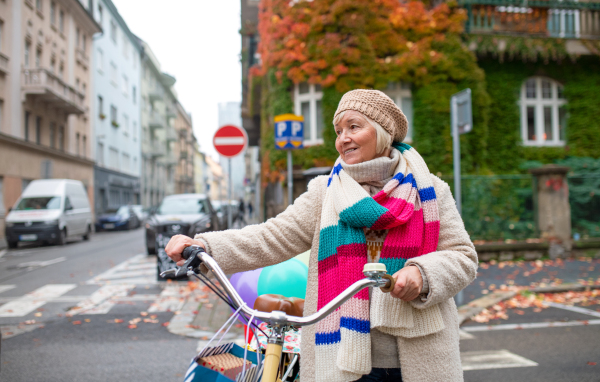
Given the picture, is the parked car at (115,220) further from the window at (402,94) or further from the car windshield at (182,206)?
the window at (402,94)

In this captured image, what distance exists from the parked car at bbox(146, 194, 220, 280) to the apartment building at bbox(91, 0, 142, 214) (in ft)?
68.0

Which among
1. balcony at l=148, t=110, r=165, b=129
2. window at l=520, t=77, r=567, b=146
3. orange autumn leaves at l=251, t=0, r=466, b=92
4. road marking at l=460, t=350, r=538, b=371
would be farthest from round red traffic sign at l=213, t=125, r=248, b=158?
balcony at l=148, t=110, r=165, b=129

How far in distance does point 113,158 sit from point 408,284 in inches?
1574

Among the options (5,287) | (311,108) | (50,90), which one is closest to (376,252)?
(5,287)

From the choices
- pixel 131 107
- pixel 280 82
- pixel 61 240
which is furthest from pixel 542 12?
pixel 131 107

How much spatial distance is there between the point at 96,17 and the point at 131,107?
33.1ft

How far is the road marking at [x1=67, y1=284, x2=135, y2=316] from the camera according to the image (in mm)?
6673

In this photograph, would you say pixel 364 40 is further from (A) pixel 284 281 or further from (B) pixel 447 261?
(B) pixel 447 261

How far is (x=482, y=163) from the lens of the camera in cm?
1498

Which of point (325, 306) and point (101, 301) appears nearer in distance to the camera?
point (325, 306)

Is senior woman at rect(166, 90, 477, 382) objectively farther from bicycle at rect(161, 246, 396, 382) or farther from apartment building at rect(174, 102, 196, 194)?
apartment building at rect(174, 102, 196, 194)

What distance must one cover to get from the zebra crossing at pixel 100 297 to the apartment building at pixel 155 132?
40124 millimetres

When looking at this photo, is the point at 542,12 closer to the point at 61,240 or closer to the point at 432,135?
the point at 432,135

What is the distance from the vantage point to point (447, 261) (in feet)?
5.59
